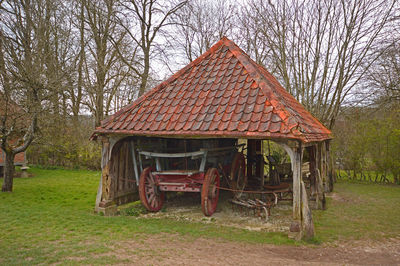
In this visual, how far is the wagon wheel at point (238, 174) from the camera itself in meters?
8.61

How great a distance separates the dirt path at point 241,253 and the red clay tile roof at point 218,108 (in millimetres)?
1937

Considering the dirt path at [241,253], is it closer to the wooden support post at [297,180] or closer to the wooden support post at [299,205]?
the wooden support post at [299,205]

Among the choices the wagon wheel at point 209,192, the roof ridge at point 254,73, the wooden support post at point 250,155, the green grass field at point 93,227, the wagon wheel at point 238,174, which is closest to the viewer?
the green grass field at point 93,227

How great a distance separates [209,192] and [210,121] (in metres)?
1.84

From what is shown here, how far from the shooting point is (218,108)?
6.95 meters

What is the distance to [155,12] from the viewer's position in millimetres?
17312

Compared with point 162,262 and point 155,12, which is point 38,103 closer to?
point 162,262

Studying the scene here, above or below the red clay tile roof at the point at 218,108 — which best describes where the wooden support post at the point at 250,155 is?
below

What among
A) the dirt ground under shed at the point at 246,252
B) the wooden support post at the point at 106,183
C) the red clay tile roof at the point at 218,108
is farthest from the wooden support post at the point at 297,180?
the wooden support post at the point at 106,183

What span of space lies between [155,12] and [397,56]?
11.9 metres

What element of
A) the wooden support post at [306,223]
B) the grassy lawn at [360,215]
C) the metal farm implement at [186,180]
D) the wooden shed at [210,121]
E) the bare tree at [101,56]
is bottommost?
the grassy lawn at [360,215]

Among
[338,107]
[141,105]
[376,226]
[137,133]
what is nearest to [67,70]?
[141,105]

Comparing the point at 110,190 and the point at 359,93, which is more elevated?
the point at 359,93

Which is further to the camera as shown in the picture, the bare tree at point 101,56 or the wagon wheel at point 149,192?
the bare tree at point 101,56
